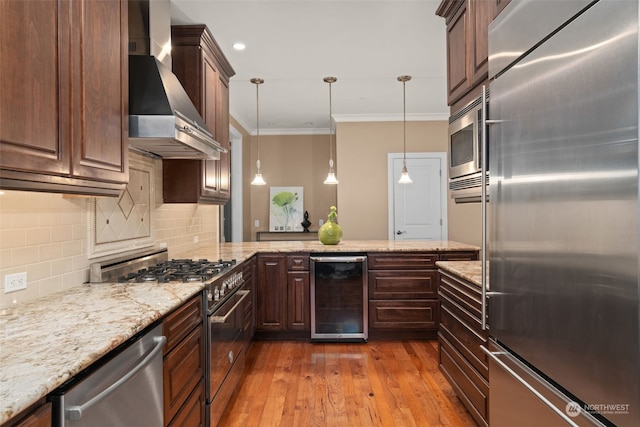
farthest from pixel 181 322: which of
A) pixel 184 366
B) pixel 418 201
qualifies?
pixel 418 201

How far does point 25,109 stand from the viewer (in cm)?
120

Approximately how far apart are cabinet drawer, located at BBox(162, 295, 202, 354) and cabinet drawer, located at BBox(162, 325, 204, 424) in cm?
3

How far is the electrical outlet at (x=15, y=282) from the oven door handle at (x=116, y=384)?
652 millimetres

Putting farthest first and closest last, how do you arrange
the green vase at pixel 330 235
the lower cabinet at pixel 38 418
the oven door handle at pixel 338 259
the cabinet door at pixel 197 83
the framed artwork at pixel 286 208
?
the framed artwork at pixel 286 208
the green vase at pixel 330 235
the oven door handle at pixel 338 259
the cabinet door at pixel 197 83
the lower cabinet at pixel 38 418

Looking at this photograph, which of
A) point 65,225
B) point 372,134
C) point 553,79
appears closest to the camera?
point 553,79

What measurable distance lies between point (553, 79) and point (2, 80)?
1.57 m

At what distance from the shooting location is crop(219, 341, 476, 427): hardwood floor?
94.1 inches

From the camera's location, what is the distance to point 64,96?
138 cm

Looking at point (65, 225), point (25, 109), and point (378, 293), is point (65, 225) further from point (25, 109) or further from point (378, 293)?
point (378, 293)

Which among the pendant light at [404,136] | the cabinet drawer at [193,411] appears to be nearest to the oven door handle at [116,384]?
the cabinet drawer at [193,411]

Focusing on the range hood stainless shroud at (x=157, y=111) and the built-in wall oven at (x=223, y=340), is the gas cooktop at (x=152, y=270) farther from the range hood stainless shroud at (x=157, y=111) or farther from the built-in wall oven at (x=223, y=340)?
the range hood stainless shroud at (x=157, y=111)

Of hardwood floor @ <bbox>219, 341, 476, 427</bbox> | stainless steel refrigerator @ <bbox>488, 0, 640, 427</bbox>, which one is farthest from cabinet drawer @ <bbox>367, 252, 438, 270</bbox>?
stainless steel refrigerator @ <bbox>488, 0, 640, 427</bbox>

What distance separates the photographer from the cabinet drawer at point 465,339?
1959mm

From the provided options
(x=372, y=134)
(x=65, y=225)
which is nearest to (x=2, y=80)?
(x=65, y=225)
